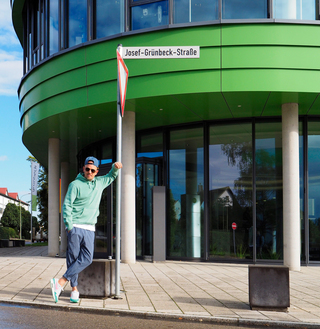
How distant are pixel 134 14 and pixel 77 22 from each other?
210 centimetres

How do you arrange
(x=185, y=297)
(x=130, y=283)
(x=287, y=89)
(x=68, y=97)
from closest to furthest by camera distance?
1. (x=185, y=297)
2. (x=130, y=283)
3. (x=287, y=89)
4. (x=68, y=97)

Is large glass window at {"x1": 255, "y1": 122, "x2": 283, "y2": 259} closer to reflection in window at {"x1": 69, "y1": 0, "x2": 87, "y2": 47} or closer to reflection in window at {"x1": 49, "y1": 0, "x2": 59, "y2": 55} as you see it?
reflection in window at {"x1": 69, "y1": 0, "x2": 87, "y2": 47}

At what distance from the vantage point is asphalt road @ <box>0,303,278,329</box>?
5.47 meters

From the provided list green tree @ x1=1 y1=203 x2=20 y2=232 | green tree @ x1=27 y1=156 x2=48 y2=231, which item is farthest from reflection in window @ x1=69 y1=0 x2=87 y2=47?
green tree @ x1=1 y1=203 x2=20 y2=232

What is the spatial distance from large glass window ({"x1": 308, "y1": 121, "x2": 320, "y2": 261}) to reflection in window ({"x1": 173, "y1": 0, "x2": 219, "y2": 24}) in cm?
465

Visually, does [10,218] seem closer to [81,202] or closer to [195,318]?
[81,202]

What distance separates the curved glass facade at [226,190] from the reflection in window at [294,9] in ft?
10.7

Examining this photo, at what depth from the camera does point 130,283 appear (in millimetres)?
9188

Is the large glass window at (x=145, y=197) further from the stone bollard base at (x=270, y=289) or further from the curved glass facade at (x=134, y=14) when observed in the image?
the stone bollard base at (x=270, y=289)

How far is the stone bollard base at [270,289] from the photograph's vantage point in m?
6.59

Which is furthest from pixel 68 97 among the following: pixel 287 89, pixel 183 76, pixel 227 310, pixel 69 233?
pixel 227 310

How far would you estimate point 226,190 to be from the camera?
14859 mm

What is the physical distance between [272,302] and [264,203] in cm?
802

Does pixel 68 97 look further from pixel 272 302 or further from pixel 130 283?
pixel 272 302
